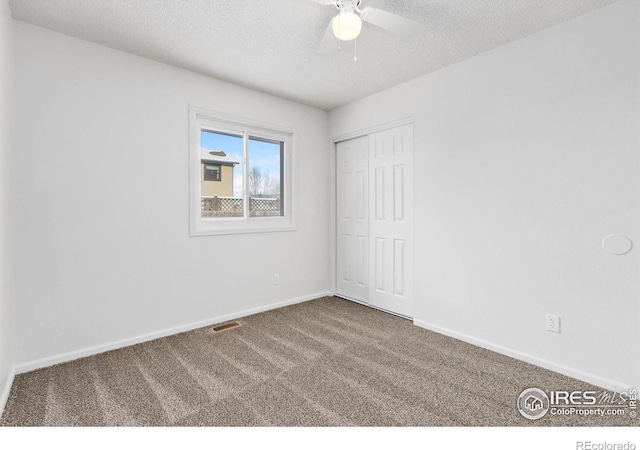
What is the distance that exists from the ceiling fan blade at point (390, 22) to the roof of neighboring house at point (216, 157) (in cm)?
203

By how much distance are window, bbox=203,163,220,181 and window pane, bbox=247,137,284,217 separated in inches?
14.7

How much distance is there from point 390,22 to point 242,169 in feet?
7.06

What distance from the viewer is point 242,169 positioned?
3.45 metres

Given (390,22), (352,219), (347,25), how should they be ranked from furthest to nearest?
(352,219)
(390,22)
(347,25)

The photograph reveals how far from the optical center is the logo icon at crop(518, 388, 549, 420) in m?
1.73

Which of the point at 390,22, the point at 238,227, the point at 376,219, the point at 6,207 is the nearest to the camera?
the point at 390,22

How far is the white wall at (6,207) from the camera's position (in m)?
1.81

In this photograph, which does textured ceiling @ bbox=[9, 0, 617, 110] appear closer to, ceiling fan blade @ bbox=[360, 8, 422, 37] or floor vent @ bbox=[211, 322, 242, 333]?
ceiling fan blade @ bbox=[360, 8, 422, 37]

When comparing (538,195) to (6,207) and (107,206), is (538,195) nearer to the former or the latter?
(107,206)

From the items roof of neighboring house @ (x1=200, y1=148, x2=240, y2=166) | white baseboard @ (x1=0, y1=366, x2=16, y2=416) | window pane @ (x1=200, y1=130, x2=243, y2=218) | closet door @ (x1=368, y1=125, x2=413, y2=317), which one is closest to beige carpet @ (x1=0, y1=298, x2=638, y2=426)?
white baseboard @ (x1=0, y1=366, x2=16, y2=416)

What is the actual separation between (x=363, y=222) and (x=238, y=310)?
1.78 m

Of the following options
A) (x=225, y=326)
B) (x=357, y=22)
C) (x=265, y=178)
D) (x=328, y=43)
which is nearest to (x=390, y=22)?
(x=357, y=22)
